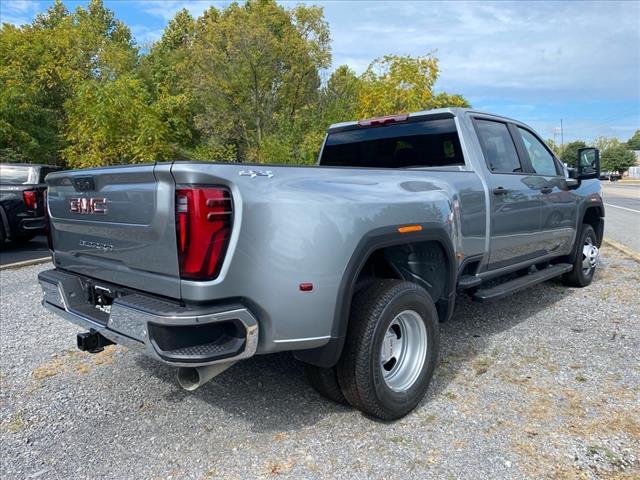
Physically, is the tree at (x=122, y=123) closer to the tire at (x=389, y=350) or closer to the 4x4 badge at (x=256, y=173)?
the tire at (x=389, y=350)

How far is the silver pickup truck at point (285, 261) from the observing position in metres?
2.43

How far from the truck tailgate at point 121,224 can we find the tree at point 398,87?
15.3 meters

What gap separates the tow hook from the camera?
2951mm

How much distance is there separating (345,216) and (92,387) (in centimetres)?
239

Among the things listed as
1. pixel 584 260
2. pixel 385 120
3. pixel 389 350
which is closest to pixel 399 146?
pixel 385 120

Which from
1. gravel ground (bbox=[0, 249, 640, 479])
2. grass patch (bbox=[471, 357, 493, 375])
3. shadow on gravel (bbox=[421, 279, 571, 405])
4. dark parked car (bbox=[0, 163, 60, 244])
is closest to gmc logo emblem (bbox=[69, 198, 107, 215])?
gravel ground (bbox=[0, 249, 640, 479])

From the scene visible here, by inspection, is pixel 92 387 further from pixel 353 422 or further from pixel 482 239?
pixel 482 239

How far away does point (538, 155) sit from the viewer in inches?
213

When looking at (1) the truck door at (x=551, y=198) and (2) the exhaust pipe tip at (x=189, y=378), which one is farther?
(1) the truck door at (x=551, y=198)

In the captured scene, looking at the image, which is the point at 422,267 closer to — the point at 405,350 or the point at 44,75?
the point at 405,350

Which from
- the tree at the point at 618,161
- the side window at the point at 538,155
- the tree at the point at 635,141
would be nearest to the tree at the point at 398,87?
the side window at the point at 538,155

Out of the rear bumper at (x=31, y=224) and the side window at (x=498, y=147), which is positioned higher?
the side window at (x=498, y=147)

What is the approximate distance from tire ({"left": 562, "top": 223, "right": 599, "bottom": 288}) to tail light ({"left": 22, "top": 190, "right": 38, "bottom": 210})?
30.8ft

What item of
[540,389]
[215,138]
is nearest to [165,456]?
[540,389]
